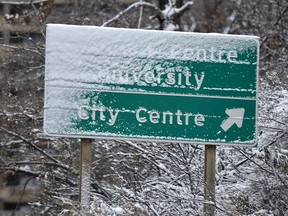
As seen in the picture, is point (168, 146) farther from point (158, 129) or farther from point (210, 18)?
point (210, 18)

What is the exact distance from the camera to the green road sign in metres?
6.52

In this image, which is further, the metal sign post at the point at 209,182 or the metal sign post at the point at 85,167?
the metal sign post at the point at 85,167

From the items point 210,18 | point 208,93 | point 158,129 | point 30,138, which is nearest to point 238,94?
point 208,93

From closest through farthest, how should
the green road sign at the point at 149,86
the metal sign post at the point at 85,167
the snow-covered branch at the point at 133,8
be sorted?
the green road sign at the point at 149,86
the metal sign post at the point at 85,167
the snow-covered branch at the point at 133,8

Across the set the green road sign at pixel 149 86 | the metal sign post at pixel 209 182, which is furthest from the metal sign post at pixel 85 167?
the metal sign post at pixel 209 182

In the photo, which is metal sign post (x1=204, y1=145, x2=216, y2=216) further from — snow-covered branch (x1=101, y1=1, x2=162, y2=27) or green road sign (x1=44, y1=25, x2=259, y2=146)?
snow-covered branch (x1=101, y1=1, x2=162, y2=27)

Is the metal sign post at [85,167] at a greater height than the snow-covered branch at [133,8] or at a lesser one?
lesser

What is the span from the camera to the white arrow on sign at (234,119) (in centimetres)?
670

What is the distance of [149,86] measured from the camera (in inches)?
259

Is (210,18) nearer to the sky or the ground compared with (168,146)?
nearer to the sky

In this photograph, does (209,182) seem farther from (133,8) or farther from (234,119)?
(133,8)

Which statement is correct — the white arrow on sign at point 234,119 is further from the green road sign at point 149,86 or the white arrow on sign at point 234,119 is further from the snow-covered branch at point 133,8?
the snow-covered branch at point 133,8

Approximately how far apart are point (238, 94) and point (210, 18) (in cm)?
1301

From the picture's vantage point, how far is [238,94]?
6.73 metres
